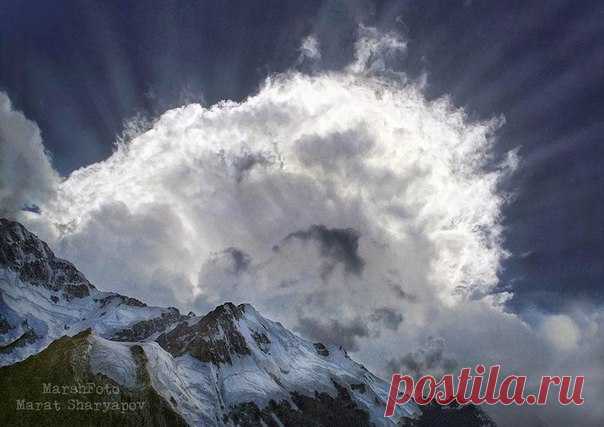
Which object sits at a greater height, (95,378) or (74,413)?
(95,378)

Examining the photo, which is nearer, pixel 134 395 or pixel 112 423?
pixel 112 423

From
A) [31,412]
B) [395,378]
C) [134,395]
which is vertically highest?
[395,378]

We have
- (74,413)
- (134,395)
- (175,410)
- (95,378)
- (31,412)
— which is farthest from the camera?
(175,410)

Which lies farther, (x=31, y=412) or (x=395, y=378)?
(x=31, y=412)

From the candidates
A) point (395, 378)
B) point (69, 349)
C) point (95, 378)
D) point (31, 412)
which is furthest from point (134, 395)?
point (395, 378)

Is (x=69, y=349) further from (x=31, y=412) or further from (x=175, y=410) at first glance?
(x=175, y=410)

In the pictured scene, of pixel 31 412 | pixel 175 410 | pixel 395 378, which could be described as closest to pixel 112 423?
pixel 31 412

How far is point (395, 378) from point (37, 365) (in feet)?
348

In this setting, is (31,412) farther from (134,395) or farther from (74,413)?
(134,395)

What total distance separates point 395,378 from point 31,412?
313ft

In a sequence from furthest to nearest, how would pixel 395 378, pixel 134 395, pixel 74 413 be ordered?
pixel 134 395 → pixel 74 413 → pixel 395 378

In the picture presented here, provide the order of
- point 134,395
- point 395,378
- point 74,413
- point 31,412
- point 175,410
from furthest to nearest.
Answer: point 175,410 → point 134,395 → point 74,413 → point 31,412 → point 395,378

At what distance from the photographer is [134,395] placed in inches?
6142

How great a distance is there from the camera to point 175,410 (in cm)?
17562
